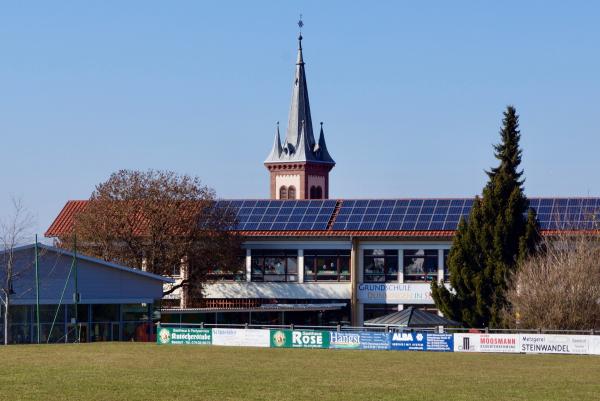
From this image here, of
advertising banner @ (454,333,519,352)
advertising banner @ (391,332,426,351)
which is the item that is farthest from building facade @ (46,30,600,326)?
advertising banner @ (454,333,519,352)

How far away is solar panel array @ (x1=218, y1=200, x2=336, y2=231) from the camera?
88125 millimetres

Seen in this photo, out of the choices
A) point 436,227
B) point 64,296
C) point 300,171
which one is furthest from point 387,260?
point 300,171

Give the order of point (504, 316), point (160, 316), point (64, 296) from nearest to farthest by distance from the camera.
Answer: point (504, 316), point (64, 296), point (160, 316)

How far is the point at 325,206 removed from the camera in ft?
300

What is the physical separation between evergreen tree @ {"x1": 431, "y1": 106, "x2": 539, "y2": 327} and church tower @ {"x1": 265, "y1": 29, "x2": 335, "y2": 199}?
8139 centimetres

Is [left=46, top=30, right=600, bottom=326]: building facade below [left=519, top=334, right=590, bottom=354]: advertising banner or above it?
above

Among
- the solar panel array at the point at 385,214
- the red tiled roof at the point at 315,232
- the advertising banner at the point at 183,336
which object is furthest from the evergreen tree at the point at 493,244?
the advertising banner at the point at 183,336

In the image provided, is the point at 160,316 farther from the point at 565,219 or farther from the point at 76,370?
the point at 76,370

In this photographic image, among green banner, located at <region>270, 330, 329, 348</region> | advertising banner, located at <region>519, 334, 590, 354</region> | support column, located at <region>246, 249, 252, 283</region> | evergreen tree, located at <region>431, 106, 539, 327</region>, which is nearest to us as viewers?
advertising banner, located at <region>519, 334, 590, 354</region>

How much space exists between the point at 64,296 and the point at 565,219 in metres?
30.8

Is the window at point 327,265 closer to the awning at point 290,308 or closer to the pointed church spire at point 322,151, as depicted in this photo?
the awning at point 290,308

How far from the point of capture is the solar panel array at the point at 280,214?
8812 cm

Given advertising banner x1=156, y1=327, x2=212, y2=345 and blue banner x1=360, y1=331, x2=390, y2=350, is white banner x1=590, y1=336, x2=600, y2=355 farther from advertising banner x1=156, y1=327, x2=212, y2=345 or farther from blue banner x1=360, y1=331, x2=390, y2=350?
advertising banner x1=156, y1=327, x2=212, y2=345

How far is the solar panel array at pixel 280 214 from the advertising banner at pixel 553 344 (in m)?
30.0
